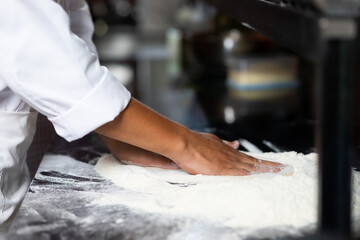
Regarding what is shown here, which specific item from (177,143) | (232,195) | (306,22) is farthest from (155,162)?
(306,22)

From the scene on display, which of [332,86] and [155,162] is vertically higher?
[332,86]

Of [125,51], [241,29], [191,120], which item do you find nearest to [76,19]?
[191,120]

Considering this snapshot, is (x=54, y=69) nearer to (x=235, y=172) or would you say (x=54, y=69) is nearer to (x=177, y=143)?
(x=177, y=143)

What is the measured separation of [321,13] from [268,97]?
1.64 meters

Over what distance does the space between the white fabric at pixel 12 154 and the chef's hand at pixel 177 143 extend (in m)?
0.22

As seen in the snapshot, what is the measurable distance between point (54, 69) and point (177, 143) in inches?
11.6

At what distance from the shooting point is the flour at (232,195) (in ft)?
2.63

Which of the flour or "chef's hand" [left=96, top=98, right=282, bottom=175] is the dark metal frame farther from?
"chef's hand" [left=96, top=98, right=282, bottom=175]

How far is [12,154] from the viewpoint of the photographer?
42.1 inches

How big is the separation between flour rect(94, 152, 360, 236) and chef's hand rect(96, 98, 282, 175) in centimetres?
3

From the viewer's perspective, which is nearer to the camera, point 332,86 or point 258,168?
point 332,86

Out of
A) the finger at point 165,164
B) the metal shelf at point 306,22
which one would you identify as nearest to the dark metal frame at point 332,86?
the metal shelf at point 306,22

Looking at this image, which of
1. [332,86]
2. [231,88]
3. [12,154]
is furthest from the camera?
[231,88]

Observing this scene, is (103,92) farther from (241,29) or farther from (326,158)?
(241,29)
